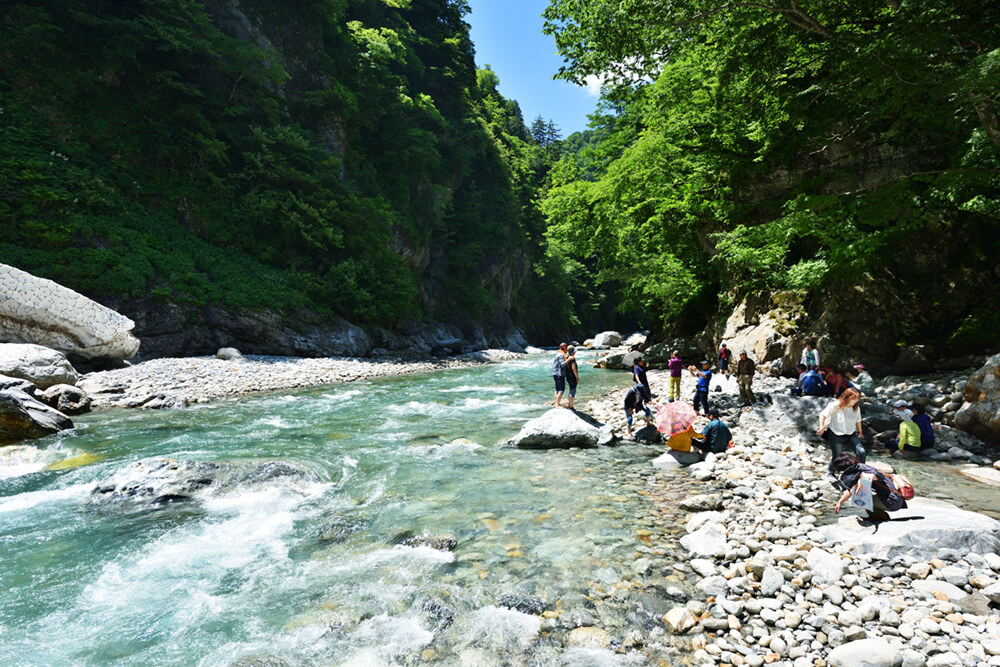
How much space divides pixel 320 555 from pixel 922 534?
241 inches

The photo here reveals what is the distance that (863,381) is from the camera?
10734mm

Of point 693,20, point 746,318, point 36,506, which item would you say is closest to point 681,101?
point 693,20

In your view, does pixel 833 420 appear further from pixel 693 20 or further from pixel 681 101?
pixel 681 101

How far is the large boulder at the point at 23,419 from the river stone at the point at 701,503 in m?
12.3

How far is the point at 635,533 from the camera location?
5273mm

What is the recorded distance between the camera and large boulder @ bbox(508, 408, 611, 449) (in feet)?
30.1

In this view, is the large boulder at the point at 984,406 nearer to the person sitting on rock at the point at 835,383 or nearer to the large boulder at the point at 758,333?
the person sitting on rock at the point at 835,383

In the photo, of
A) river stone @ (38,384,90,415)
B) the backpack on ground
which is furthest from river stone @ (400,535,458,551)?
river stone @ (38,384,90,415)

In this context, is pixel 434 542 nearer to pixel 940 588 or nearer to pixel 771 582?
pixel 771 582

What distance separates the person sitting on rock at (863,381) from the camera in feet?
34.1

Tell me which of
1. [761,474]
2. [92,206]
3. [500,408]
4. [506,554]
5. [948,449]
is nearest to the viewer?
[506,554]

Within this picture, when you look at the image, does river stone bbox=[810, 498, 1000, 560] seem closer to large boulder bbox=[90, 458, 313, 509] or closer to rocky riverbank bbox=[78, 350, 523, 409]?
large boulder bbox=[90, 458, 313, 509]

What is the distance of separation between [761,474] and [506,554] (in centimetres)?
429

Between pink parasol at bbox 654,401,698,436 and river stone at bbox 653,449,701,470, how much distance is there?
1.41ft
